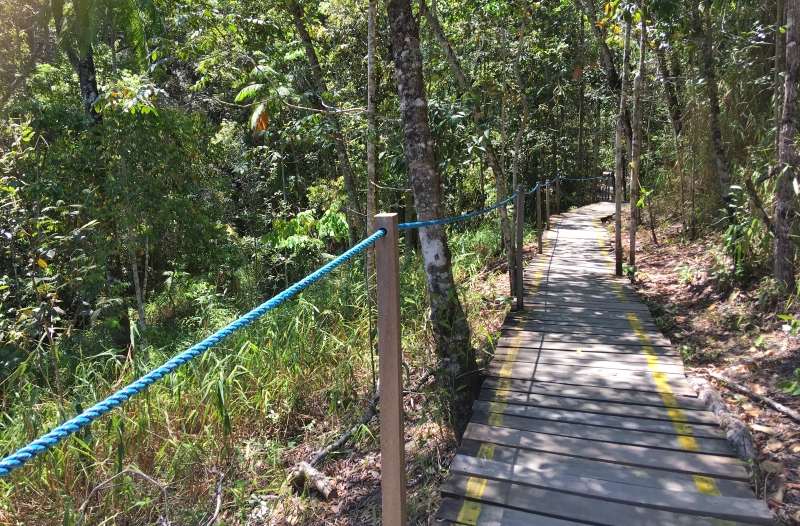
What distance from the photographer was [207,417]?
4.17 metres

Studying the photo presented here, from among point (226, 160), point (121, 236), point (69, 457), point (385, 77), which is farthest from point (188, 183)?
point (69, 457)

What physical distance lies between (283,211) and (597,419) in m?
9.35

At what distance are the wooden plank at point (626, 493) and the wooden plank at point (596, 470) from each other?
4cm

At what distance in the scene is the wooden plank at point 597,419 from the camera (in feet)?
11.1

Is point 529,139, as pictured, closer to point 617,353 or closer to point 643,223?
point 643,223

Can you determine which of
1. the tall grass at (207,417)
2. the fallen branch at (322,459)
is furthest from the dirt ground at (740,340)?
the tall grass at (207,417)

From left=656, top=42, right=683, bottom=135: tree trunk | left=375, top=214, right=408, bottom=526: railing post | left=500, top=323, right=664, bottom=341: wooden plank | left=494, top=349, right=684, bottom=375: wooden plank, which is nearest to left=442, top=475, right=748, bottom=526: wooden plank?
left=375, top=214, right=408, bottom=526: railing post

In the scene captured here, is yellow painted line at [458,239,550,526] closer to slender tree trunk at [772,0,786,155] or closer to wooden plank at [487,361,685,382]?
wooden plank at [487,361,685,382]

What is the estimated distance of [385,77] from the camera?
9.75m

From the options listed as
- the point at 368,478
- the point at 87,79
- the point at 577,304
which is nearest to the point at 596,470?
the point at 368,478

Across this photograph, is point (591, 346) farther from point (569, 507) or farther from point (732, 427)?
point (569, 507)

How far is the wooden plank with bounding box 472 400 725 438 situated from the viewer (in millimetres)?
3389

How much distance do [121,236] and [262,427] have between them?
17.0 feet

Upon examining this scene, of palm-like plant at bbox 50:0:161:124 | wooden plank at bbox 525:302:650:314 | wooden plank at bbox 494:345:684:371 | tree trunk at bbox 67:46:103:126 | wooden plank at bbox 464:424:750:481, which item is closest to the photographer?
wooden plank at bbox 464:424:750:481
